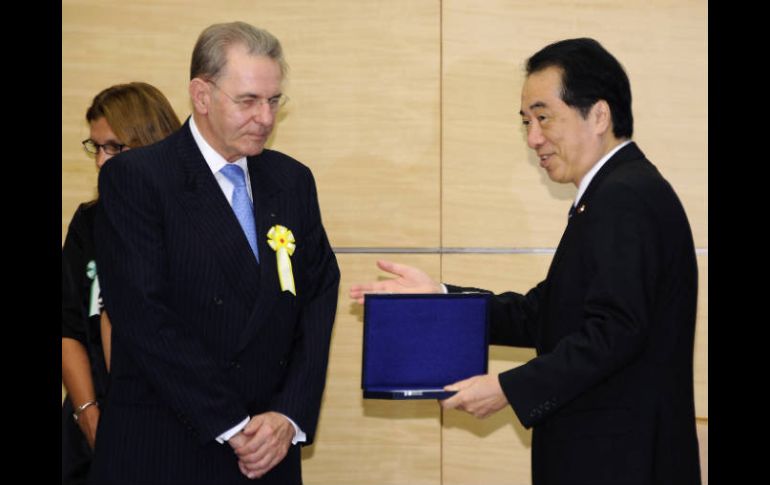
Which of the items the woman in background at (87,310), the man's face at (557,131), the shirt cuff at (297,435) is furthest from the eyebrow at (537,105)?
the woman in background at (87,310)

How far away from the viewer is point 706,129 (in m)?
4.63

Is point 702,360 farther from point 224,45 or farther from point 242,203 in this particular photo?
point 224,45

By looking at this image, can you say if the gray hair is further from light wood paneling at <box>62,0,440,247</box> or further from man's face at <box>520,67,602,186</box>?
light wood paneling at <box>62,0,440,247</box>

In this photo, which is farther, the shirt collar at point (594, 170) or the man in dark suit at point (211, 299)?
the shirt collar at point (594, 170)

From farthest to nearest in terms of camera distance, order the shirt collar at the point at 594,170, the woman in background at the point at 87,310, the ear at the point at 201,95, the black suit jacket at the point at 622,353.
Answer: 1. the woman in background at the point at 87,310
2. the ear at the point at 201,95
3. the shirt collar at the point at 594,170
4. the black suit jacket at the point at 622,353

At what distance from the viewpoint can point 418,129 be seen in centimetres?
461

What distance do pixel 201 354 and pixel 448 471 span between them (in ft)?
7.39

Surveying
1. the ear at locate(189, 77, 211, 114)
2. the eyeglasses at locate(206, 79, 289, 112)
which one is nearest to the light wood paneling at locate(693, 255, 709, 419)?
the eyeglasses at locate(206, 79, 289, 112)

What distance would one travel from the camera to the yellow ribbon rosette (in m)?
2.82

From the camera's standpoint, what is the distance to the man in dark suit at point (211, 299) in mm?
2662

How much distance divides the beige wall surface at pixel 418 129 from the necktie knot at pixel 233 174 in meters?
1.70

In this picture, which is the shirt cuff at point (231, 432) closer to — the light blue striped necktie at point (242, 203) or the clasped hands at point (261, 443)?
the clasped hands at point (261, 443)

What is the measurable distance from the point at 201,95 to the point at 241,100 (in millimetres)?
134

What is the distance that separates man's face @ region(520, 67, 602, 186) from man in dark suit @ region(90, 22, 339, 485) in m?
0.75
